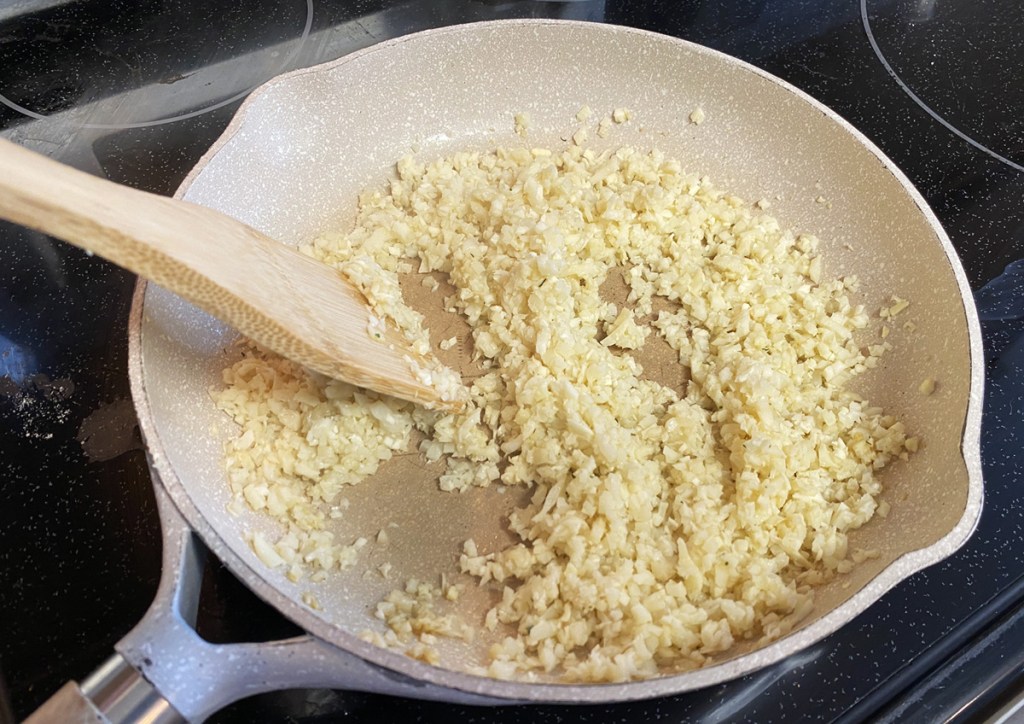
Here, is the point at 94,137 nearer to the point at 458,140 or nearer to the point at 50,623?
the point at 458,140

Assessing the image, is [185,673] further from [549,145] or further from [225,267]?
[549,145]

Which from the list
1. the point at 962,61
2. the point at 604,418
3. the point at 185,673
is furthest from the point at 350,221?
the point at 962,61

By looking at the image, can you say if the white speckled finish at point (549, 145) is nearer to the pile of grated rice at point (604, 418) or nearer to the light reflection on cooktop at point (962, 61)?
the pile of grated rice at point (604, 418)

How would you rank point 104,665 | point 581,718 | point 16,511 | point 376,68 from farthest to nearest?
point 376,68 → point 16,511 → point 581,718 → point 104,665

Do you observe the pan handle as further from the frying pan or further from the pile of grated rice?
the pile of grated rice

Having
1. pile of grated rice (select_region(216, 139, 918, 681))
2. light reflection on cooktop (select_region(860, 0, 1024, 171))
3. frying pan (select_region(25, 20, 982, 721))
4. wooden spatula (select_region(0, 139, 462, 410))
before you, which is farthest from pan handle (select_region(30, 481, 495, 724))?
light reflection on cooktop (select_region(860, 0, 1024, 171))

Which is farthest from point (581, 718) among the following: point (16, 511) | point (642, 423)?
point (16, 511)
